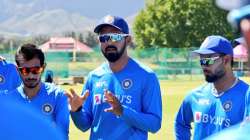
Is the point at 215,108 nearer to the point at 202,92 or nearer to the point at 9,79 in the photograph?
the point at 202,92

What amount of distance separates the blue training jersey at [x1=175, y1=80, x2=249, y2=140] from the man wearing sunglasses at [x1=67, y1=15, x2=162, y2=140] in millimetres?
347

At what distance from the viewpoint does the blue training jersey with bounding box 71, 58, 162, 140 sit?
6156 millimetres

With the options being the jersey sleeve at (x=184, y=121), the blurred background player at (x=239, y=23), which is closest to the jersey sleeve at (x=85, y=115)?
the jersey sleeve at (x=184, y=121)

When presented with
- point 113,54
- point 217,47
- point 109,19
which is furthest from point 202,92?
point 109,19

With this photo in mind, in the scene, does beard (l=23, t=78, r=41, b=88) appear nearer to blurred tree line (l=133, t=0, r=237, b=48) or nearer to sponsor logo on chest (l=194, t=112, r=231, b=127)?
sponsor logo on chest (l=194, t=112, r=231, b=127)

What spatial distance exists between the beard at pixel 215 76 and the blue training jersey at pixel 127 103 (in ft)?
1.45

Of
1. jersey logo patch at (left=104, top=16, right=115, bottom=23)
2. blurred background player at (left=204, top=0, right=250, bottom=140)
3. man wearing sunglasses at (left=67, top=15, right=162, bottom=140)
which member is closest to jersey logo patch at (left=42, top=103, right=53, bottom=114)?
man wearing sunglasses at (left=67, top=15, right=162, bottom=140)

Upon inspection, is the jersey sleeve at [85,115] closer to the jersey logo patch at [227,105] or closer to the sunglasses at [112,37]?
the sunglasses at [112,37]

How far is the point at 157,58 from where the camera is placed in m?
50.9

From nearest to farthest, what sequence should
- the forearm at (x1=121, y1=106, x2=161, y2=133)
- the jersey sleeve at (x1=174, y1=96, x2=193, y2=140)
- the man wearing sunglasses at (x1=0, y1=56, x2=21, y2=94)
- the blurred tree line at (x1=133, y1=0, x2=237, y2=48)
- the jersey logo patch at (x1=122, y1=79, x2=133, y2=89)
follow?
the forearm at (x1=121, y1=106, x2=161, y2=133) < the jersey logo patch at (x1=122, y1=79, x2=133, y2=89) < the jersey sleeve at (x1=174, y1=96, x2=193, y2=140) < the man wearing sunglasses at (x1=0, y1=56, x2=21, y2=94) < the blurred tree line at (x1=133, y1=0, x2=237, y2=48)

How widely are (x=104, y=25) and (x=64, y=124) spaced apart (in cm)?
94

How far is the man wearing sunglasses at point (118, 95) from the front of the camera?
20.2 ft

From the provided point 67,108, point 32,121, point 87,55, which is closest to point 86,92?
point 67,108

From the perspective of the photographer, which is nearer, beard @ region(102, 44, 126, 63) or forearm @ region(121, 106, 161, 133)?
forearm @ region(121, 106, 161, 133)
